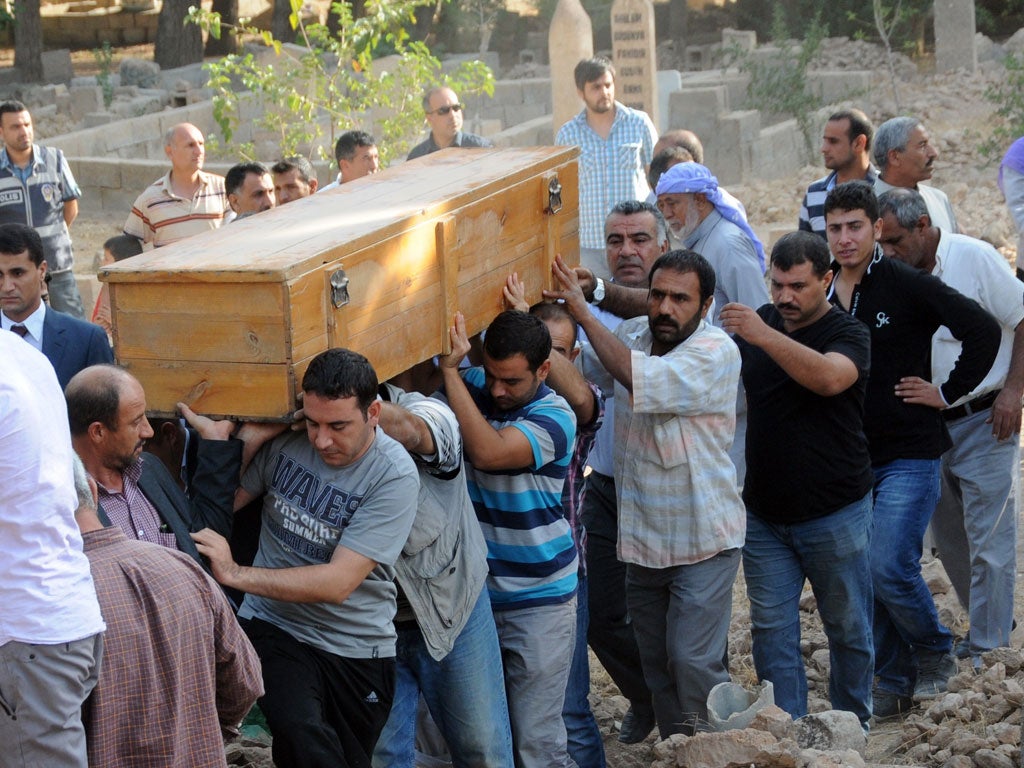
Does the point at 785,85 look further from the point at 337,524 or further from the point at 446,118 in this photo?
the point at 337,524

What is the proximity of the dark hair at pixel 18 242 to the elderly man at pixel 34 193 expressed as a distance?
3.91m

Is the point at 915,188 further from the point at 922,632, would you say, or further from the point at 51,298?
the point at 51,298

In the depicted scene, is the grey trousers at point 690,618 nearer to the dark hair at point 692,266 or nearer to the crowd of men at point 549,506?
the crowd of men at point 549,506

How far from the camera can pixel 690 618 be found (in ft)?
15.8

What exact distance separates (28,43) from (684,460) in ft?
77.5

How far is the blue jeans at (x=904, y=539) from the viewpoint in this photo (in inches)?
211

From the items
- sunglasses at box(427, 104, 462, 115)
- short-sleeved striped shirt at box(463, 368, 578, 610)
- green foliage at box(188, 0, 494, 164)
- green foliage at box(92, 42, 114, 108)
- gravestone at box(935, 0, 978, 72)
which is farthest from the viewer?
green foliage at box(92, 42, 114, 108)

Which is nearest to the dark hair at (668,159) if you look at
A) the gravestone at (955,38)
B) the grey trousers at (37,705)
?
the grey trousers at (37,705)

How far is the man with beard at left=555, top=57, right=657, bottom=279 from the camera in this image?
8.75m

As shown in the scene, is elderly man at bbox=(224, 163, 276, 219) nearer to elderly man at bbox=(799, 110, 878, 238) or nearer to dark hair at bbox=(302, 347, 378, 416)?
elderly man at bbox=(799, 110, 878, 238)

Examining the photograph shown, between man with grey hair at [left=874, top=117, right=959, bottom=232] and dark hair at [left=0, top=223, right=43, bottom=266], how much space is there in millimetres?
3627

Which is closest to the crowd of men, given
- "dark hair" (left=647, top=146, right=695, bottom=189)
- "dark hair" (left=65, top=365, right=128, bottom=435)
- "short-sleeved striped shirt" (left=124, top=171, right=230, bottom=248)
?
"dark hair" (left=65, top=365, right=128, bottom=435)

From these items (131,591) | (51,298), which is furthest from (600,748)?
(51,298)

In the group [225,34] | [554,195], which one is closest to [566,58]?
[554,195]
